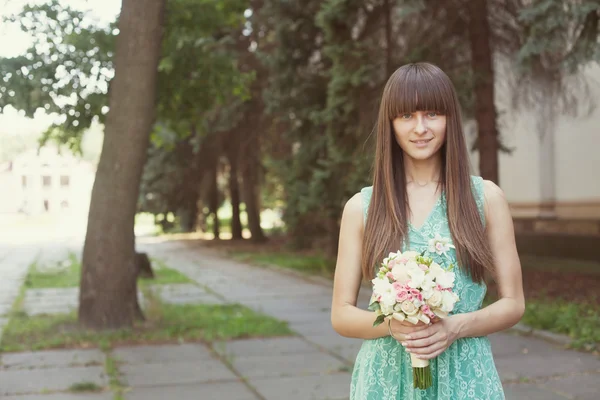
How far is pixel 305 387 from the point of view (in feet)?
21.6

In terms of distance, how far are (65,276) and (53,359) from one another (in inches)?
386

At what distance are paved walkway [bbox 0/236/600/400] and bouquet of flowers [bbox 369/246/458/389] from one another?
13.8ft

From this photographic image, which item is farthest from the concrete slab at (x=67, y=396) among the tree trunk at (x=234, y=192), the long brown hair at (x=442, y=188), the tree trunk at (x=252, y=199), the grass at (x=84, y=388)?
the tree trunk at (x=252, y=199)

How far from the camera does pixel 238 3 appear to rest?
11.9 meters

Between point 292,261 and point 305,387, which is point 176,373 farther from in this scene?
point 292,261

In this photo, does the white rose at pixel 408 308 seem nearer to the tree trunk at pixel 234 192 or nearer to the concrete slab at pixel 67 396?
the concrete slab at pixel 67 396

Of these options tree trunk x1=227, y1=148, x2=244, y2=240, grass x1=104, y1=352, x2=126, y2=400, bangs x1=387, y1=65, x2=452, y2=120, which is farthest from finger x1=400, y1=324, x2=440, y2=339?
tree trunk x1=227, y1=148, x2=244, y2=240

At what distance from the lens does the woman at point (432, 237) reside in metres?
2.42

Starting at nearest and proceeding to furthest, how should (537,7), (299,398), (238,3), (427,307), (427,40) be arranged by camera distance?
(427,307) → (299,398) → (537,7) → (238,3) → (427,40)

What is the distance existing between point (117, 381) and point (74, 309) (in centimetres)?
487

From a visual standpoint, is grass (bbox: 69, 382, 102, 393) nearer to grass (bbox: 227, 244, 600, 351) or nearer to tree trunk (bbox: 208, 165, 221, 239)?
grass (bbox: 227, 244, 600, 351)

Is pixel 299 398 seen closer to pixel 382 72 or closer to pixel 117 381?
pixel 117 381

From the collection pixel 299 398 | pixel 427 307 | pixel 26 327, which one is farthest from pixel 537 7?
pixel 427 307

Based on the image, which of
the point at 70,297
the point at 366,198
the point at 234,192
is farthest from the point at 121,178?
the point at 234,192
